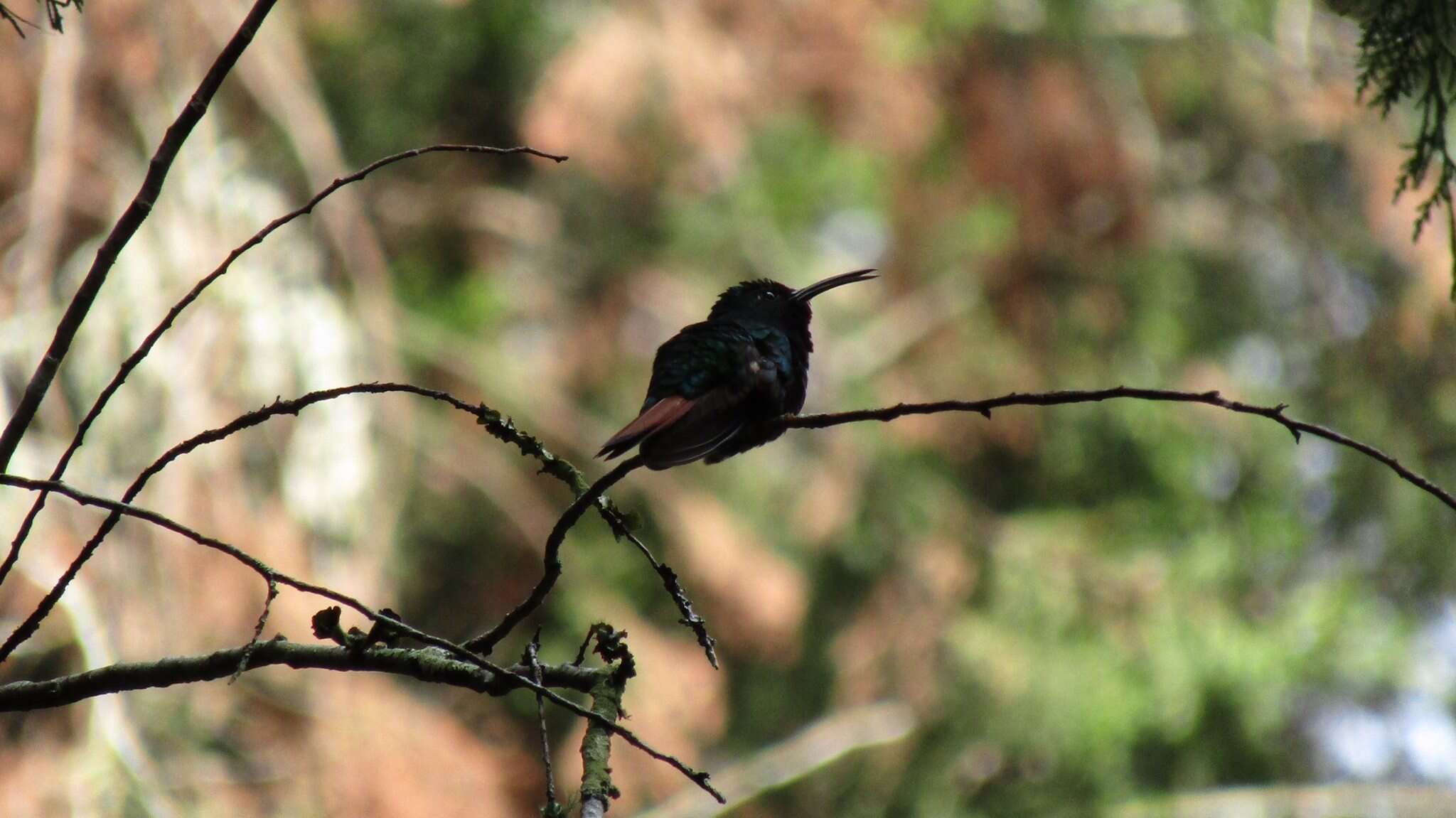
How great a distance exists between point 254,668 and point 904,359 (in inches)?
444

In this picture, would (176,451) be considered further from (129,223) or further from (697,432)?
(697,432)

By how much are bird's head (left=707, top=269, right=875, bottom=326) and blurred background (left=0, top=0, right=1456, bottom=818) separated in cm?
314

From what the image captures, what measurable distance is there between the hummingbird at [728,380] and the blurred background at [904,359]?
3.35 m

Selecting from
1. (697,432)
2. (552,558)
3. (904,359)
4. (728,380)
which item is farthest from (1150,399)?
(904,359)

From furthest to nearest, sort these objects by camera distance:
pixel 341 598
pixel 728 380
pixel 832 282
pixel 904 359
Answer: pixel 904 359 < pixel 832 282 < pixel 728 380 < pixel 341 598

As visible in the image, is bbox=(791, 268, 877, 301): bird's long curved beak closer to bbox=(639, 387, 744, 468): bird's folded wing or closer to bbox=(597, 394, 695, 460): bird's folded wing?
bbox=(639, 387, 744, 468): bird's folded wing

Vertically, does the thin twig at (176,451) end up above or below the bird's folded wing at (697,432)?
below

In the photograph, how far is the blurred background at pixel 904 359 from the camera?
28.6ft

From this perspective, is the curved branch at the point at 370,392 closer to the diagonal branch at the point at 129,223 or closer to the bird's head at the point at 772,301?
the diagonal branch at the point at 129,223

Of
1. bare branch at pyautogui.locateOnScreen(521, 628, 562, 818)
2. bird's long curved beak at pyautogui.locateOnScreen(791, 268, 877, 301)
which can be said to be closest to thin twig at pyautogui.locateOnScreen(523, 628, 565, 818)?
bare branch at pyautogui.locateOnScreen(521, 628, 562, 818)

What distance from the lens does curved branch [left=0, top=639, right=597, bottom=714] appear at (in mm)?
1995

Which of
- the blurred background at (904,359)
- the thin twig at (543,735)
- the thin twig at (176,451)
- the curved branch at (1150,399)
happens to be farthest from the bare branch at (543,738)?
the blurred background at (904,359)

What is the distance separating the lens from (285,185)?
8984mm

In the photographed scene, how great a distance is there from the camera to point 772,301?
4.38 meters
